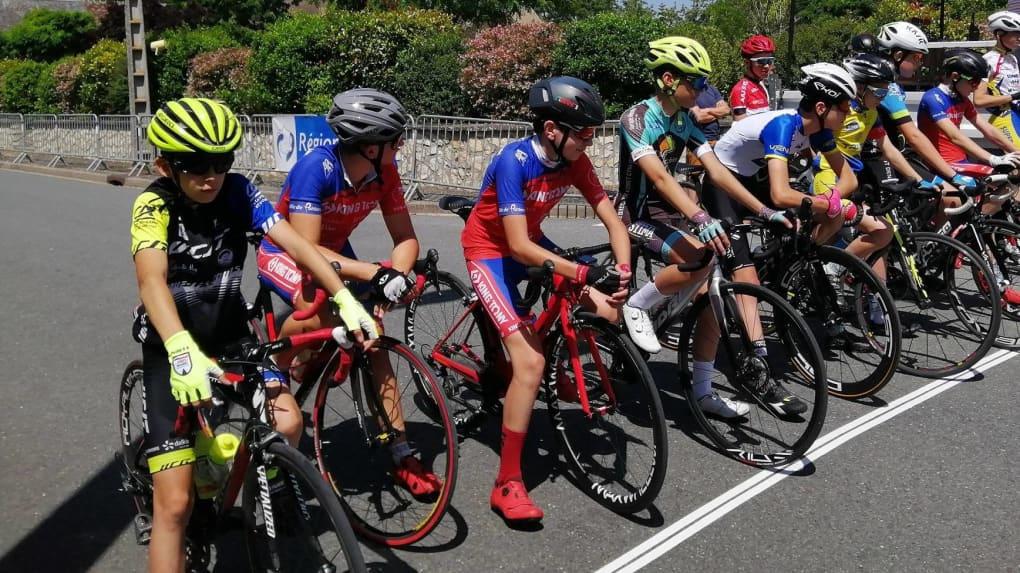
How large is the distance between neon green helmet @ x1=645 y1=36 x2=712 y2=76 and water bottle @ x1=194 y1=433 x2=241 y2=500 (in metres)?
3.34

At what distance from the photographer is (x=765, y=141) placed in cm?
558

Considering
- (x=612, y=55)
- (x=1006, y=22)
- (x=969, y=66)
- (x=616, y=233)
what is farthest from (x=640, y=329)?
(x=612, y=55)

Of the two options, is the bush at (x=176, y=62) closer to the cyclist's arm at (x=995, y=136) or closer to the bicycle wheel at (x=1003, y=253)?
the cyclist's arm at (x=995, y=136)

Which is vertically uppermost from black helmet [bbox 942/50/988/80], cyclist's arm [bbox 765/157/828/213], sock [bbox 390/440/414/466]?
black helmet [bbox 942/50/988/80]

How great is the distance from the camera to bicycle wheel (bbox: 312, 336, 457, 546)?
398cm

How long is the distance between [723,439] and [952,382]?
6.86 feet

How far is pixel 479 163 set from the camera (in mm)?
15703

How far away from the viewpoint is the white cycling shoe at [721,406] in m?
5.26

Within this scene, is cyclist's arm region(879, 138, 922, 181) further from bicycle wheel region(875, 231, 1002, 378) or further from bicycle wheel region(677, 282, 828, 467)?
bicycle wheel region(677, 282, 828, 467)

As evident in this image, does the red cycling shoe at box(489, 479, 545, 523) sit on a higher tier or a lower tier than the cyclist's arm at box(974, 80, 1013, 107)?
lower

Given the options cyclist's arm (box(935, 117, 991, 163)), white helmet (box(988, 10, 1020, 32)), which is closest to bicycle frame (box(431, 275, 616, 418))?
cyclist's arm (box(935, 117, 991, 163))

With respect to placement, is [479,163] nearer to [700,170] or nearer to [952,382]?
[700,170]

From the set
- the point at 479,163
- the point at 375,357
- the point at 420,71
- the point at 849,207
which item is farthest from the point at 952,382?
the point at 420,71

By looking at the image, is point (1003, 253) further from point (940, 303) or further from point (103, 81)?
point (103, 81)
